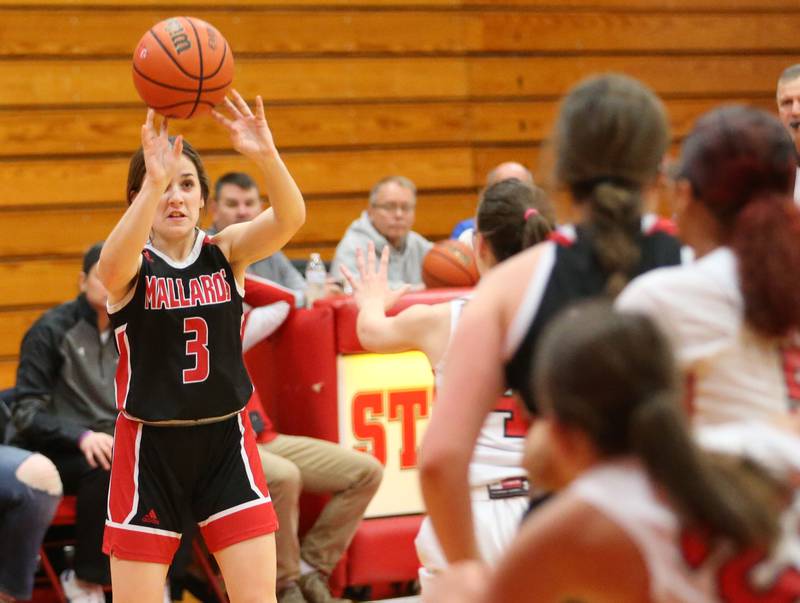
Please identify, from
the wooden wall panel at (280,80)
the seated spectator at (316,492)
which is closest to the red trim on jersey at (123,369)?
the seated spectator at (316,492)

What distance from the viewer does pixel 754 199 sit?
202 centimetres

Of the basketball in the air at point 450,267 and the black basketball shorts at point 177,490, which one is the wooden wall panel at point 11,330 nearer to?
the basketball in the air at point 450,267

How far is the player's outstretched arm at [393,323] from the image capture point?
3268mm

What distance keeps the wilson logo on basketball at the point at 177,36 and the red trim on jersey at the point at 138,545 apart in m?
1.49

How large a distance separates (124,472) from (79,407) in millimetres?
1805

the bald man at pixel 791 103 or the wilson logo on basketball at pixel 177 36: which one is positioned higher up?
the wilson logo on basketball at pixel 177 36

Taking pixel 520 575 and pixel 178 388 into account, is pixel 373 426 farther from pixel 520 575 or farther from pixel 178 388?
pixel 520 575

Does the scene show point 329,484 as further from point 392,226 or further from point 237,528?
point 392,226

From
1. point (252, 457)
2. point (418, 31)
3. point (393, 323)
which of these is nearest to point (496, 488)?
point (393, 323)

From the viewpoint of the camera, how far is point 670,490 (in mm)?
1546

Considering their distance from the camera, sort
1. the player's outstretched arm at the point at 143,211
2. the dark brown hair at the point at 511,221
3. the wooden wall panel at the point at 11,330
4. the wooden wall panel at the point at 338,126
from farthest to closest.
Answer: the wooden wall panel at the point at 338,126 → the wooden wall panel at the point at 11,330 → the player's outstretched arm at the point at 143,211 → the dark brown hair at the point at 511,221

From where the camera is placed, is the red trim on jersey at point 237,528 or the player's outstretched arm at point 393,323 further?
the red trim on jersey at point 237,528

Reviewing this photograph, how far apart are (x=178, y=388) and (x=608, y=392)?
6.98 feet

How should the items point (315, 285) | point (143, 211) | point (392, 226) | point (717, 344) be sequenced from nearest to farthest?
1. point (717, 344)
2. point (143, 211)
3. point (315, 285)
4. point (392, 226)
